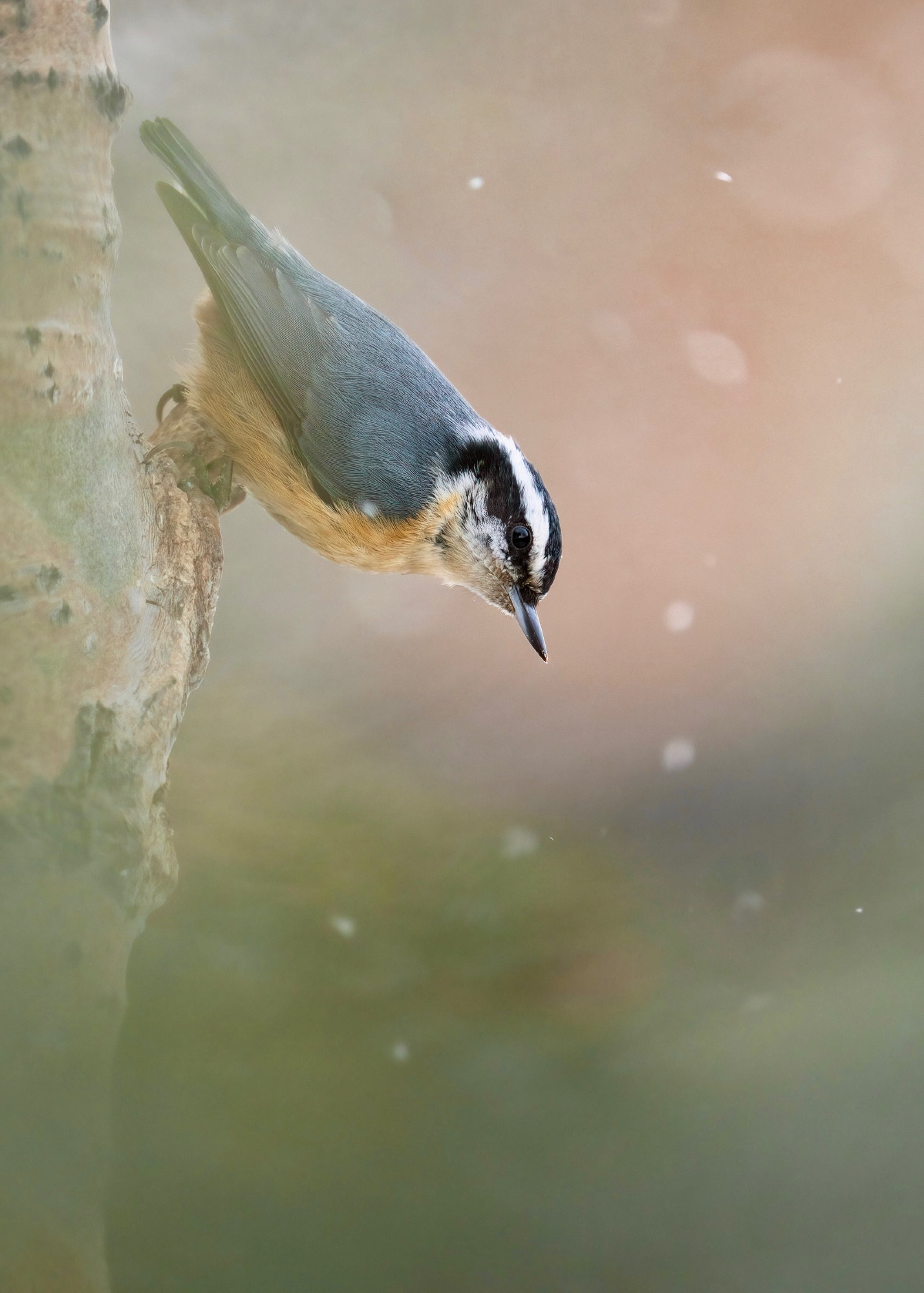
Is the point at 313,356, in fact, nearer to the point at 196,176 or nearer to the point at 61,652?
the point at 196,176

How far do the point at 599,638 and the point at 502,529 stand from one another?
0.99 ft

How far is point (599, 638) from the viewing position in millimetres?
1455

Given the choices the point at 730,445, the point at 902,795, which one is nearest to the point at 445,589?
the point at 730,445

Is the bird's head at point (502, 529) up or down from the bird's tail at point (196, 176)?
down

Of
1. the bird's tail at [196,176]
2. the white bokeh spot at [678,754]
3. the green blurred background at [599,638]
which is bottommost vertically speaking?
the white bokeh spot at [678,754]

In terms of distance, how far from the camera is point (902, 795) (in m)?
1.34

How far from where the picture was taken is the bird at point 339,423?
1.17 metres

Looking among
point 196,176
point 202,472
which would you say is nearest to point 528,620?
point 202,472

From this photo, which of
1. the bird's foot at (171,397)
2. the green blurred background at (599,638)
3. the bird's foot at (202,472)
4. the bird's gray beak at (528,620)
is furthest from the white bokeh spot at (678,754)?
the bird's foot at (171,397)

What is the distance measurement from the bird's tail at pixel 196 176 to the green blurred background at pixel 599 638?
0.05 metres

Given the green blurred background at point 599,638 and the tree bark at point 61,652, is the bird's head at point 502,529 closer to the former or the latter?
the green blurred background at point 599,638

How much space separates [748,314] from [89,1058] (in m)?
1.37

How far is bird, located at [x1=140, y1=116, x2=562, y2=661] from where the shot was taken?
1.17m

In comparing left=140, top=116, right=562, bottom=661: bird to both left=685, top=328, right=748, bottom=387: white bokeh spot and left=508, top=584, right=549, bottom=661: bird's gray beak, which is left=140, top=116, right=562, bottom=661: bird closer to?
left=508, top=584, right=549, bottom=661: bird's gray beak
